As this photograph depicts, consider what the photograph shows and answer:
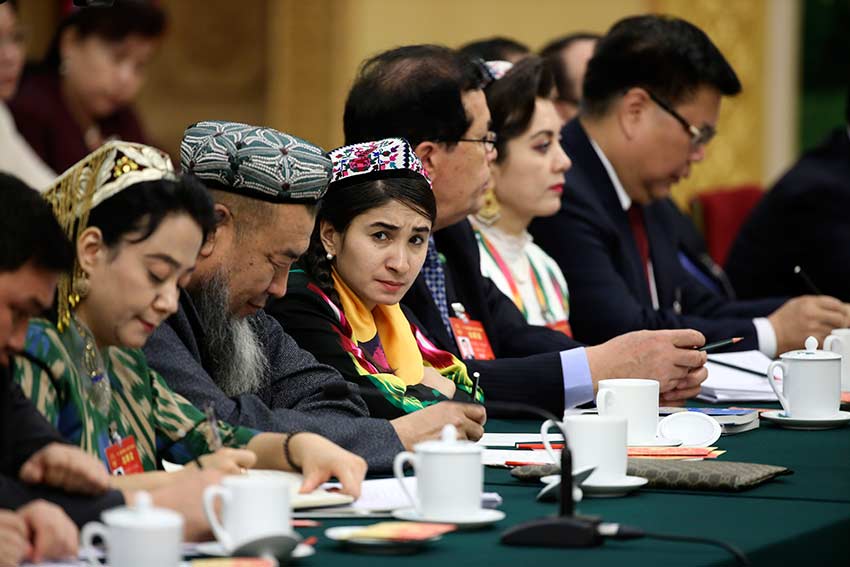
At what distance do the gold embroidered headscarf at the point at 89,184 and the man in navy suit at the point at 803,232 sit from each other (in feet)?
12.4

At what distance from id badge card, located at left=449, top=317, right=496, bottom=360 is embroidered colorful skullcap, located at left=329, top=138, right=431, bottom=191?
0.66 metres

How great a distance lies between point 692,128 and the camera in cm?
491

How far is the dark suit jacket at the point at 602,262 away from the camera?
4.46 meters

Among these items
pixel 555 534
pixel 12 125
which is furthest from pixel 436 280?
pixel 12 125

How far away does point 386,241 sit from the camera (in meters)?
3.19

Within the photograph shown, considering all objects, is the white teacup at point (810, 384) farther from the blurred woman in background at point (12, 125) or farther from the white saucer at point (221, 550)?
the blurred woman in background at point (12, 125)

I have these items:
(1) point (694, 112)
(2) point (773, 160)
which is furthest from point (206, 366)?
(2) point (773, 160)

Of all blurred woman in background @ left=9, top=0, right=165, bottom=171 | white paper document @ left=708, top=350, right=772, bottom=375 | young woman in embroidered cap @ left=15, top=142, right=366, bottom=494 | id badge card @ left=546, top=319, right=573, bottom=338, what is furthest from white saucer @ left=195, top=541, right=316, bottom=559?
blurred woman in background @ left=9, top=0, right=165, bottom=171

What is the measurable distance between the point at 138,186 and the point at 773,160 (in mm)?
8516

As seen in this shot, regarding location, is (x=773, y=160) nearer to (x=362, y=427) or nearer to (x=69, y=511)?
(x=362, y=427)

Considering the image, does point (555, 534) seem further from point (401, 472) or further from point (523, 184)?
point (523, 184)

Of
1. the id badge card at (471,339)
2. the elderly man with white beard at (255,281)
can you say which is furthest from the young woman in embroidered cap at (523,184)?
the elderly man with white beard at (255,281)

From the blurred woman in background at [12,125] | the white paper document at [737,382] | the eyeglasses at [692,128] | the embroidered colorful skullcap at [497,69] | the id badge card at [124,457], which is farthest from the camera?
the blurred woman in background at [12,125]

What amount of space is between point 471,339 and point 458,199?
0.36 metres
